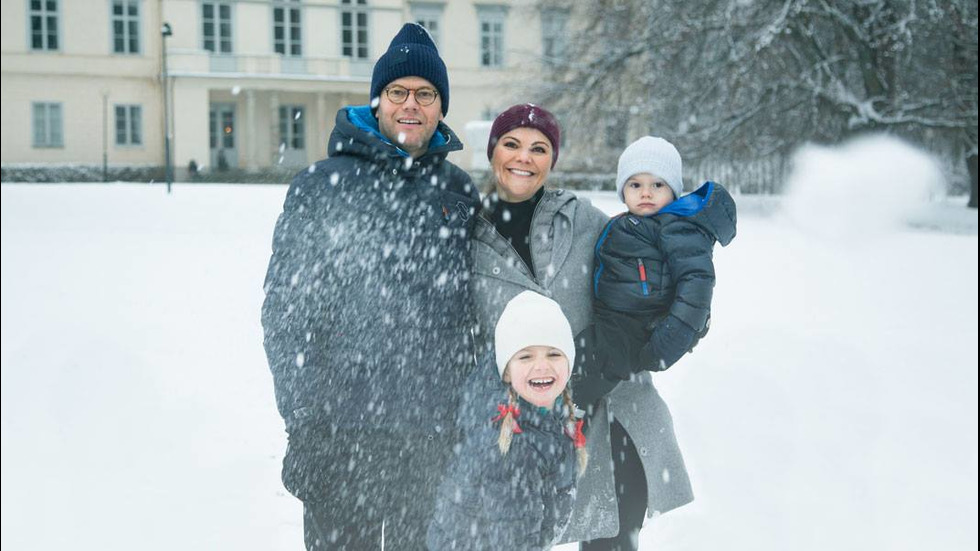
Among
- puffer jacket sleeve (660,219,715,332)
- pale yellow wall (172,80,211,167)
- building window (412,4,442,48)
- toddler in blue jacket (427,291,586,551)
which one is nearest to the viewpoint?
toddler in blue jacket (427,291,586,551)

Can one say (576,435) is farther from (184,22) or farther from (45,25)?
(45,25)

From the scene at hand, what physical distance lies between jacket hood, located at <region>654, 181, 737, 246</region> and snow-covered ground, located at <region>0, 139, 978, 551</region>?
2226 millimetres

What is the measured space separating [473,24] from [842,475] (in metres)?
35.3

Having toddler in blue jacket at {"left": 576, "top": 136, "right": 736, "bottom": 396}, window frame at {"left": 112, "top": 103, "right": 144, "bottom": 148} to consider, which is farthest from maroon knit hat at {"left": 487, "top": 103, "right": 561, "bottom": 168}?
window frame at {"left": 112, "top": 103, "right": 144, "bottom": 148}

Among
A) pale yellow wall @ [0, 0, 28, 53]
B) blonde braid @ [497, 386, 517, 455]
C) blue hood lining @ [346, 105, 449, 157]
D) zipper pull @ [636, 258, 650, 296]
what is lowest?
blonde braid @ [497, 386, 517, 455]

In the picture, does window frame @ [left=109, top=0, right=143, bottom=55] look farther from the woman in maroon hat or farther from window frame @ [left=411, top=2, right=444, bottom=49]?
the woman in maroon hat

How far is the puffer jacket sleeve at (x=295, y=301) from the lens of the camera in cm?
269

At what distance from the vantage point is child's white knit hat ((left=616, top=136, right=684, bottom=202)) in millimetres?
3076

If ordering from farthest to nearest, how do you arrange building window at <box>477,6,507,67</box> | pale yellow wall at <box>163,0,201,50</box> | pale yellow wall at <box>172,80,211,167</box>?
building window at <box>477,6,507,67</box>, pale yellow wall at <box>163,0,201,50</box>, pale yellow wall at <box>172,80,211,167</box>

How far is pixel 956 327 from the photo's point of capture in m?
9.20

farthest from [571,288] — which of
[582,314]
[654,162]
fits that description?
[654,162]

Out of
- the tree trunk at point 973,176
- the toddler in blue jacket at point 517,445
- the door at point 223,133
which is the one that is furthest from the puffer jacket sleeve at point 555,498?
the door at point 223,133

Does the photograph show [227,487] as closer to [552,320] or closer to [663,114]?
[552,320]

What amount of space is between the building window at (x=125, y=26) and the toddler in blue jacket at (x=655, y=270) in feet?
117
